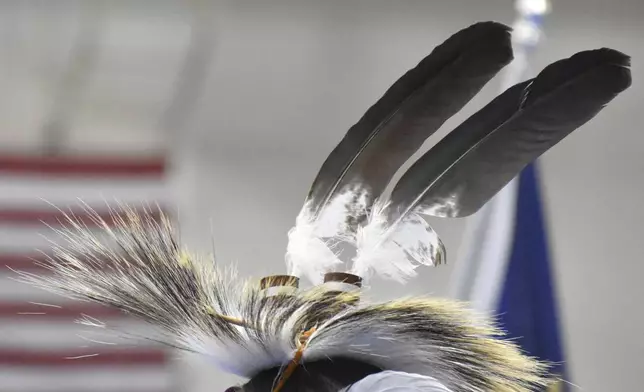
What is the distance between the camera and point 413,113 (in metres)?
0.73

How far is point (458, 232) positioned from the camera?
1542 millimetres

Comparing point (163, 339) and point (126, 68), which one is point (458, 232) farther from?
point (163, 339)

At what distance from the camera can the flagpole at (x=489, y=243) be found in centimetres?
121

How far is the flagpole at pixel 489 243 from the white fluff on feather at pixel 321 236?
0.55 metres

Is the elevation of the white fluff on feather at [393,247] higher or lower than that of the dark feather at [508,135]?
lower

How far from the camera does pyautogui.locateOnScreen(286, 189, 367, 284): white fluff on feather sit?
667mm

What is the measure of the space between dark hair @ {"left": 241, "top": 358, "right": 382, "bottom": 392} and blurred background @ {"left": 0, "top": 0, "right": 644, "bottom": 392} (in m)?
1.02

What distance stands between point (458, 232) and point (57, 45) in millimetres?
913

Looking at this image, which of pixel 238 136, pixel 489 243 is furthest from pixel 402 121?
pixel 238 136

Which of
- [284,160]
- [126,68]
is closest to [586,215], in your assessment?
[284,160]

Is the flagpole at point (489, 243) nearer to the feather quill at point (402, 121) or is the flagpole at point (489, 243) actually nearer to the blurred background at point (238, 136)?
the blurred background at point (238, 136)

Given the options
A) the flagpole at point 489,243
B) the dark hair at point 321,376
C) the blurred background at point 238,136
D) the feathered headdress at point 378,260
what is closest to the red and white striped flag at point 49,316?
the blurred background at point 238,136

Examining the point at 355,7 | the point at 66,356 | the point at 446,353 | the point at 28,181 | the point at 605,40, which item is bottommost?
the point at 446,353

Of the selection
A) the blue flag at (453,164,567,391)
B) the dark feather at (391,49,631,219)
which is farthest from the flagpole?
the dark feather at (391,49,631,219)
